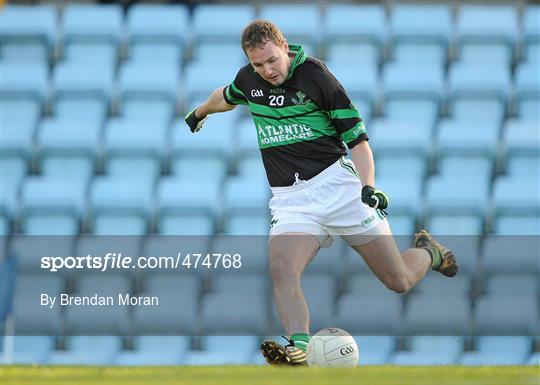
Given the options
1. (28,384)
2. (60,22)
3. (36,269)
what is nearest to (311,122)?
(28,384)

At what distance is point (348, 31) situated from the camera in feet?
39.8

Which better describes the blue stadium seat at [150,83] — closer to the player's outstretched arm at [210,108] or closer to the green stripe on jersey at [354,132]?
the player's outstretched arm at [210,108]

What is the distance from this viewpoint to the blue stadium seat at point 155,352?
9648 mm

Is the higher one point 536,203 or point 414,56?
point 414,56

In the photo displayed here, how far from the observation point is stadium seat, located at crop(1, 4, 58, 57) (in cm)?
1235

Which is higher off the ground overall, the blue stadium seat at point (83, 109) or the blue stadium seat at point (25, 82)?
the blue stadium seat at point (25, 82)

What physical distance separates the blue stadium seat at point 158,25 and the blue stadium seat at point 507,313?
434cm

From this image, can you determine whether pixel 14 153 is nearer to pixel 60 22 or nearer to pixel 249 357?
pixel 60 22

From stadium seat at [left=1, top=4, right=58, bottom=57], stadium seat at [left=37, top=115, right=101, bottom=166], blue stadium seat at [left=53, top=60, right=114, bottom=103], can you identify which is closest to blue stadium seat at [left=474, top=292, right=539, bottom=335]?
stadium seat at [left=37, top=115, right=101, bottom=166]

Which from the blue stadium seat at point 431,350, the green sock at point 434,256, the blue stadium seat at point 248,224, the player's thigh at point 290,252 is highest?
the player's thigh at point 290,252

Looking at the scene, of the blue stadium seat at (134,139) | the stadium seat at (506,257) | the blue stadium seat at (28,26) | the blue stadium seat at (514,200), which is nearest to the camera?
the stadium seat at (506,257)

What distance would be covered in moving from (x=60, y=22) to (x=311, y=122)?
21.5ft

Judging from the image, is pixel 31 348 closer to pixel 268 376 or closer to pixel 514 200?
pixel 514 200

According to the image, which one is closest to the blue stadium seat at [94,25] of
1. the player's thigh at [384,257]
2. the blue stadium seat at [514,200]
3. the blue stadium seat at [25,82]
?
the blue stadium seat at [25,82]
